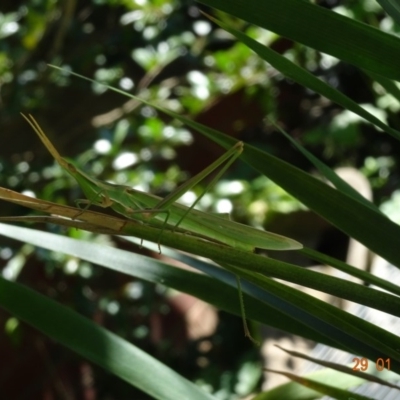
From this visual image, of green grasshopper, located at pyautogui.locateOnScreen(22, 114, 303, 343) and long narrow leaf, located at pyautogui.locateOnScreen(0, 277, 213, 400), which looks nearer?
green grasshopper, located at pyautogui.locateOnScreen(22, 114, 303, 343)

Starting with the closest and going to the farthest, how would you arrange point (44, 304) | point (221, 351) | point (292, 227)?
point (44, 304)
point (292, 227)
point (221, 351)

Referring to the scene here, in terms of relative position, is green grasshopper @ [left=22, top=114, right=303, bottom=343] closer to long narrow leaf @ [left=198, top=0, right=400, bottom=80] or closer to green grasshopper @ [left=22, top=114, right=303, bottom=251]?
green grasshopper @ [left=22, top=114, right=303, bottom=251]

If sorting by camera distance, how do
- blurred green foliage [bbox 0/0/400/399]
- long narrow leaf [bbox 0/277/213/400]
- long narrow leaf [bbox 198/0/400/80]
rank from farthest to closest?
blurred green foliage [bbox 0/0/400/399] < long narrow leaf [bbox 0/277/213/400] < long narrow leaf [bbox 198/0/400/80]

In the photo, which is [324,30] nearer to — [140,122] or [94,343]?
[94,343]

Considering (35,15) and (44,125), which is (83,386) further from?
(35,15)

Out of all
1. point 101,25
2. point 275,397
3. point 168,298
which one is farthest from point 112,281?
point 275,397

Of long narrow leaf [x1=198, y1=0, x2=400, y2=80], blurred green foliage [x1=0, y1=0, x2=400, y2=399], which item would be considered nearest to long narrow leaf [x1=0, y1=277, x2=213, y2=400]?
long narrow leaf [x1=198, y1=0, x2=400, y2=80]

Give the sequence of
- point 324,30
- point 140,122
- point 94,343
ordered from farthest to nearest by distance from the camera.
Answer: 1. point 140,122
2. point 94,343
3. point 324,30

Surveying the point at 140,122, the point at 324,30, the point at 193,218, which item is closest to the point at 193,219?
the point at 193,218

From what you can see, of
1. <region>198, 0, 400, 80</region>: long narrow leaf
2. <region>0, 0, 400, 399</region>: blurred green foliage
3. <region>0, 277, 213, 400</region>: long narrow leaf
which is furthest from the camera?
<region>0, 0, 400, 399</region>: blurred green foliage

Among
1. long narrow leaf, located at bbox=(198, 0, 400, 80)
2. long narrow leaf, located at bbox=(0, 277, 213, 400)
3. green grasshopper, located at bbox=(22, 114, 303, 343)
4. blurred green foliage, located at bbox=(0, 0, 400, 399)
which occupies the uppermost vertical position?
blurred green foliage, located at bbox=(0, 0, 400, 399)

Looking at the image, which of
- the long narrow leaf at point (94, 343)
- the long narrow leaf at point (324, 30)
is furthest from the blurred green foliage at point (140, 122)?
the long narrow leaf at point (324, 30)
